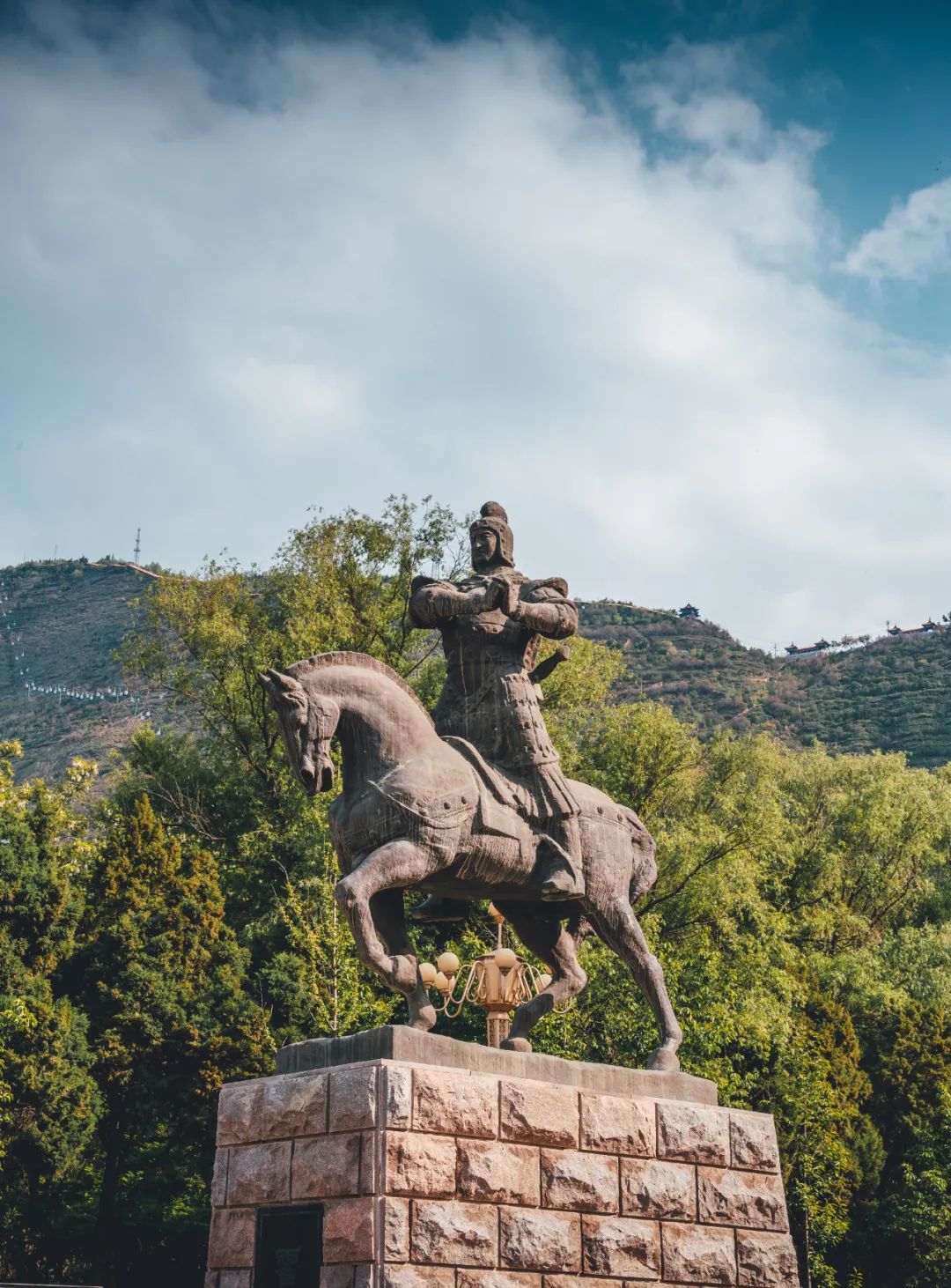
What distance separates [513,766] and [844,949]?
76.7ft

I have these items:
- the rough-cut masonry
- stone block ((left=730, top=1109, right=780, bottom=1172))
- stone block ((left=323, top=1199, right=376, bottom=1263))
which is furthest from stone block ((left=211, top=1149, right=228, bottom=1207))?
stone block ((left=730, top=1109, right=780, bottom=1172))

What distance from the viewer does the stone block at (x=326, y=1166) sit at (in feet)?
25.4

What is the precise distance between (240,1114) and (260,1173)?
377mm

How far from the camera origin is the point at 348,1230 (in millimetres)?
7605

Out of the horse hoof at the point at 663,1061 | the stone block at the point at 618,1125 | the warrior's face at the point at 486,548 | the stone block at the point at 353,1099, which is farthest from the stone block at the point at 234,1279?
the warrior's face at the point at 486,548

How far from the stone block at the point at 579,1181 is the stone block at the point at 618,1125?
0.09 meters

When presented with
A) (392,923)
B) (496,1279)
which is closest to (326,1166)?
(496,1279)

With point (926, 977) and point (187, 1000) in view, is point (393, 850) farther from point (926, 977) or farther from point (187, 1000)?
point (926, 977)

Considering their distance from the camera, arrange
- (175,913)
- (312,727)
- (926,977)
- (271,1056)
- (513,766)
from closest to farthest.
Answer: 1. (312,727)
2. (513,766)
3. (271,1056)
4. (175,913)
5. (926,977)

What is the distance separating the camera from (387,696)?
29.9ft

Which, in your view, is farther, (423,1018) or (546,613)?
(546,613)

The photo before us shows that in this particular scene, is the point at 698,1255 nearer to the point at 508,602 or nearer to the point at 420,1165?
the point at 420,1165

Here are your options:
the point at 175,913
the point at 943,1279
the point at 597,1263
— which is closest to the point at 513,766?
the point at 597,1263

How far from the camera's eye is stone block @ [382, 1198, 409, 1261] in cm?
749
